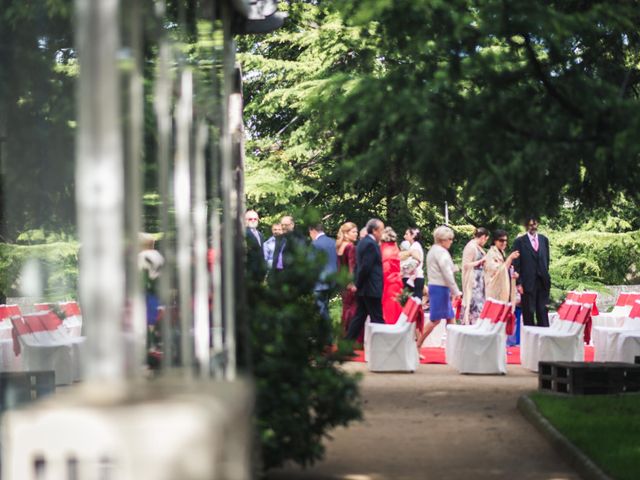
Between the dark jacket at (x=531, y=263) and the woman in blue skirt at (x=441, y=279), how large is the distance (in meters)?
1.81

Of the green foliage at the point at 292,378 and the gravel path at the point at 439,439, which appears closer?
the green foliage at the point at 292,378

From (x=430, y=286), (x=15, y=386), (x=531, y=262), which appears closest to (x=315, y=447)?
(x=15, y=386)

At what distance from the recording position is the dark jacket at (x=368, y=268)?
20.1 metres

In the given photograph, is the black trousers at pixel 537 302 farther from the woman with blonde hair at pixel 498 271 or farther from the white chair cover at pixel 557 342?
the white chair cover at pixel 557 342

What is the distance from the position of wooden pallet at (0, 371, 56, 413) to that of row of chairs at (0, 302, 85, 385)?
74.1 inches

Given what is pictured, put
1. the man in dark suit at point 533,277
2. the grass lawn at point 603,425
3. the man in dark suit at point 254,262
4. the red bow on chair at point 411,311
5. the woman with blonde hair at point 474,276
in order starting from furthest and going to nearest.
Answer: the woman with blonde hair at point 474,276
the man in dark suit at point 533,277
the red bow on chair at point 411,311
the grass lawn at point 603,425
the man in dark suit at point 254,262

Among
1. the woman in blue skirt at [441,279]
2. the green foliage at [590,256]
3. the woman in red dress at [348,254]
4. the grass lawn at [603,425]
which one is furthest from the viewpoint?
the green foliage at [590,256]

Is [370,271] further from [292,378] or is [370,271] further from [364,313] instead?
[292,378]

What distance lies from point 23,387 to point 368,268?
1093 cm

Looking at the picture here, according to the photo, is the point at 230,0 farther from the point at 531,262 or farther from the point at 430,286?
the point at 531,262

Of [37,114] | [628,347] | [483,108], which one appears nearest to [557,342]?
[628,347]

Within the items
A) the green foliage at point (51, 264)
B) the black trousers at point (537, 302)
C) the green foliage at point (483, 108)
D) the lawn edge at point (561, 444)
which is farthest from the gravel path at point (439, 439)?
the black trousers at point (537, 302)

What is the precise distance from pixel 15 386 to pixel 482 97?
3254 mm

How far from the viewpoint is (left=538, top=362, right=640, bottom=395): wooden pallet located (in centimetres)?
1568
